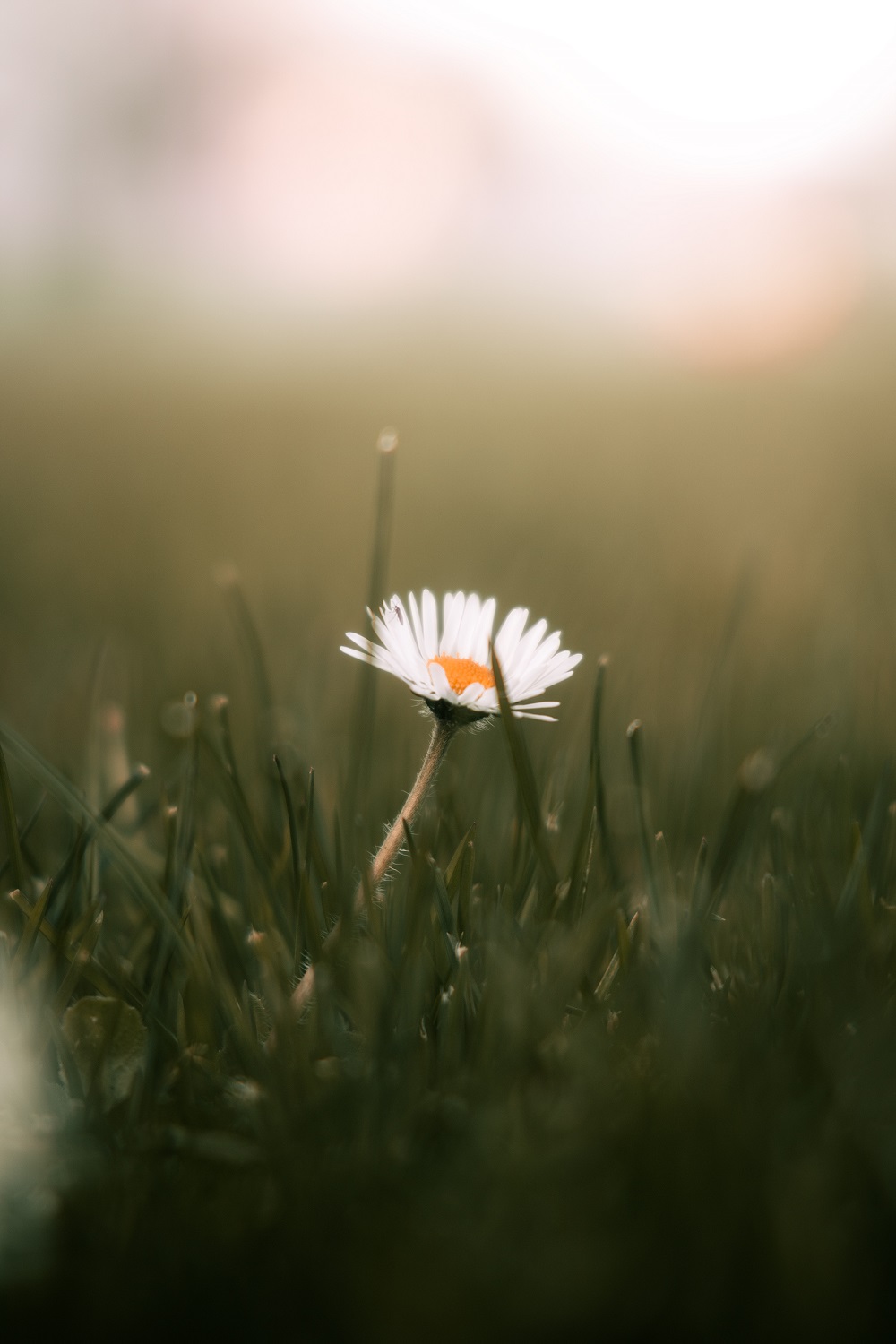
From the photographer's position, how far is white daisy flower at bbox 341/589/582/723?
37.4 inches

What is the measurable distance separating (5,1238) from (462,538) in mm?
2706

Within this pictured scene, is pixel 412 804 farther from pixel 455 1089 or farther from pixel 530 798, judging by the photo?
pixel 455 1089

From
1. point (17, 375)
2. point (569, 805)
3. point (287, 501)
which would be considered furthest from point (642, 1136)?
point (17, 375)

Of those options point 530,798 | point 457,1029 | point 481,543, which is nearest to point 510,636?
point 530,798

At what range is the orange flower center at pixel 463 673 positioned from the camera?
1.00 metres

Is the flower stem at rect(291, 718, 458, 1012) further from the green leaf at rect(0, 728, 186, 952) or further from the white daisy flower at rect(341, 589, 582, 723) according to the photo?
the green leaf at rect(0, 728, 186, 952)

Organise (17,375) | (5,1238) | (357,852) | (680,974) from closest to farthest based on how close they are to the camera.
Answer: (5,1238) < (680,974) < (357,852) < (17,375)

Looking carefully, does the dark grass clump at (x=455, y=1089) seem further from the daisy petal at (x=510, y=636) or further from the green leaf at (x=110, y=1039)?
the daisy petal at (x=510, y=636)

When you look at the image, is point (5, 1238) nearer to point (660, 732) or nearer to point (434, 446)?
point (660, 732)

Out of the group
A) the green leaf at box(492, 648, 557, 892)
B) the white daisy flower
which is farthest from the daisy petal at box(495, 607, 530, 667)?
the green leaf at box(492, 648, 557, 892)

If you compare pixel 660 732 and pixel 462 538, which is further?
pixel 462 538

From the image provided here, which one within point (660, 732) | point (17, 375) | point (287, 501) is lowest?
point (660, 732)

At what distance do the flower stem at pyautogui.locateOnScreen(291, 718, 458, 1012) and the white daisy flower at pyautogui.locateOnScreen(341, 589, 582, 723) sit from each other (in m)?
0.02

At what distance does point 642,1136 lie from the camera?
2.39 ft
